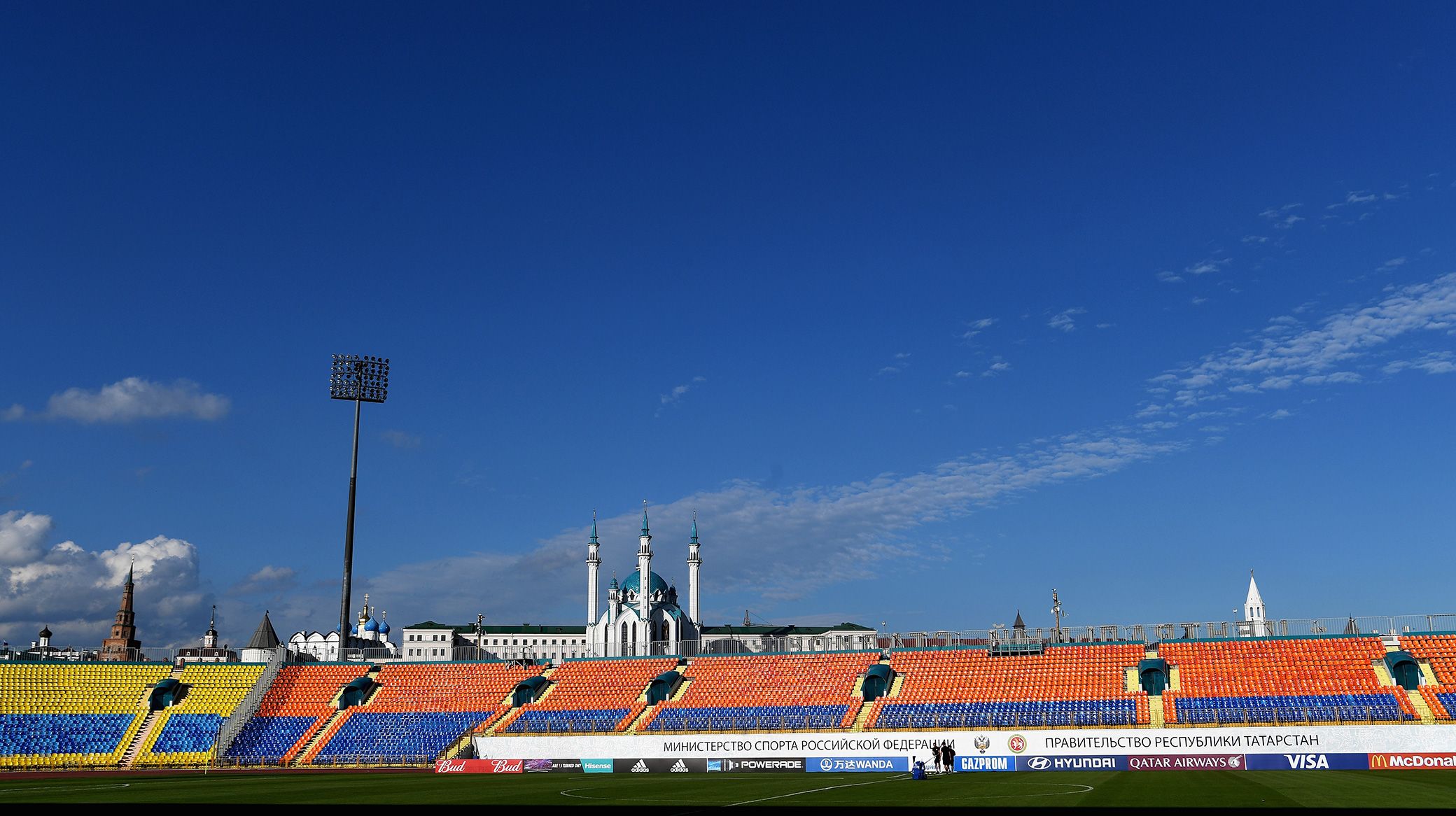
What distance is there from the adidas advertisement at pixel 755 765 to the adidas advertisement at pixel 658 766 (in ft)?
2.31

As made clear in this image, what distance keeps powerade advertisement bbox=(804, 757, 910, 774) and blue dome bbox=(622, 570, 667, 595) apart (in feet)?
325

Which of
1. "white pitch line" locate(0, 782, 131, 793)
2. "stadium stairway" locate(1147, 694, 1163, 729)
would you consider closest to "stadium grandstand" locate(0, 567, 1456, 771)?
"stadium stairway" locate(1147, 694, 1163, 729)

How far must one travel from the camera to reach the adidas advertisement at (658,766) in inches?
2454

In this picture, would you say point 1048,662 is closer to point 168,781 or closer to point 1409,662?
point 1409,662

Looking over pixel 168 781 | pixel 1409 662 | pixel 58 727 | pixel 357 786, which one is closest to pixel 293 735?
pixel 58 727

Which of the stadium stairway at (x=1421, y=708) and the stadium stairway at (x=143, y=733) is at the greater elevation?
the stadium stairway at (x=1421, y=708)

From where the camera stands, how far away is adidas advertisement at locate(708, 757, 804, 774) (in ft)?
199

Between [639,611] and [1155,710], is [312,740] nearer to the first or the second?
[1155,710]

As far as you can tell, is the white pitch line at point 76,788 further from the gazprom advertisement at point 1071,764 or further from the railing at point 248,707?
the gazprom advertisement at point 1071,764

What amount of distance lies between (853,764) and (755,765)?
578cm

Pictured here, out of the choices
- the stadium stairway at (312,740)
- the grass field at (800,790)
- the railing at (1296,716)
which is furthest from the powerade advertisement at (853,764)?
the stadium stairway at (312,740)

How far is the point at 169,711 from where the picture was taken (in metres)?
77.6

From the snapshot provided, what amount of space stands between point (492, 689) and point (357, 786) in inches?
1249

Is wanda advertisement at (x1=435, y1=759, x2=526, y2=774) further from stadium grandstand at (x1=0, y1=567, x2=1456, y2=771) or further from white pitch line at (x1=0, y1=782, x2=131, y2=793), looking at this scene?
white pitch line at (x1=0, y1=782, x2=131, y2=793)
